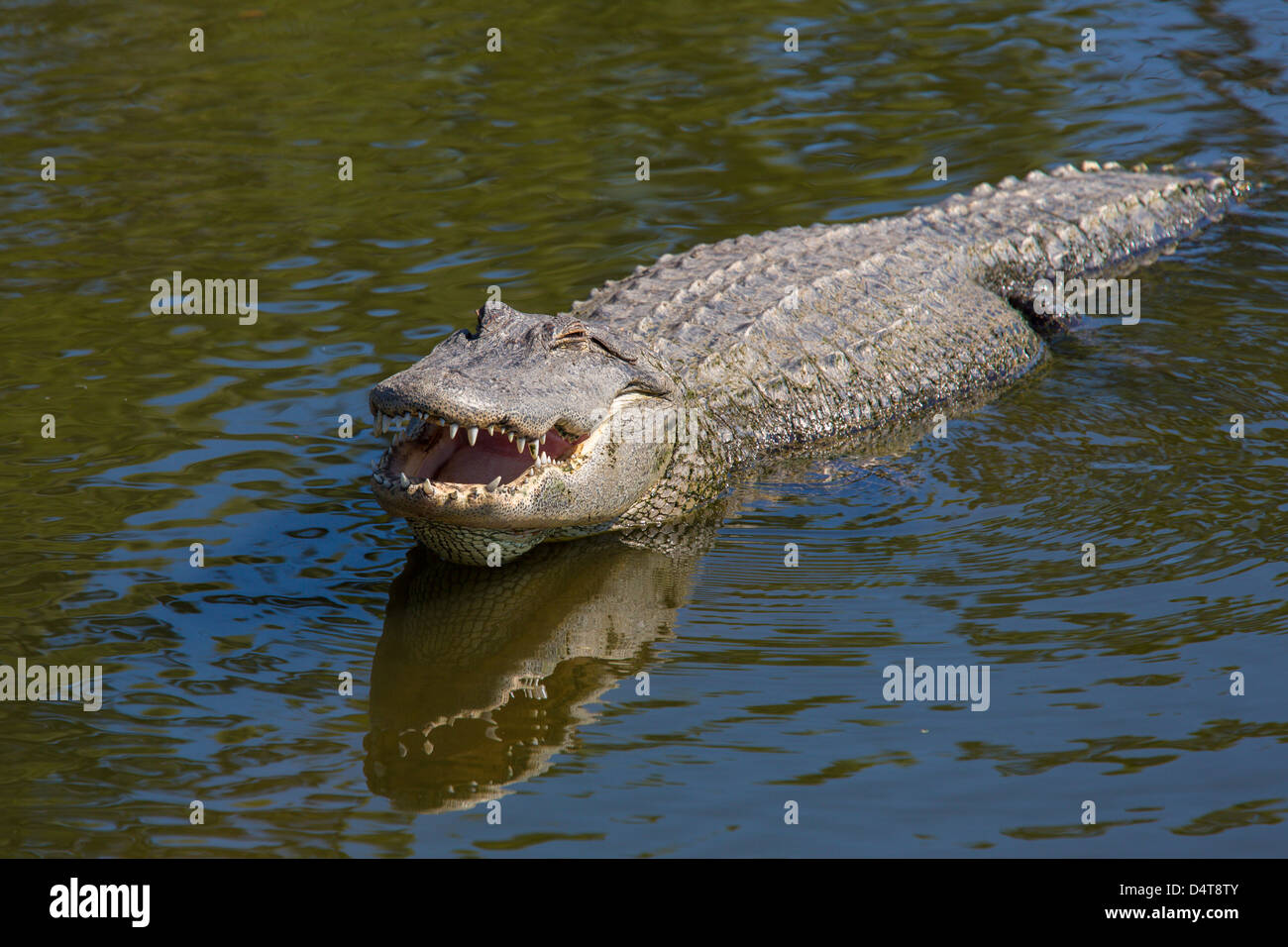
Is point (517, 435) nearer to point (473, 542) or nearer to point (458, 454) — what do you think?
point (458, 454)

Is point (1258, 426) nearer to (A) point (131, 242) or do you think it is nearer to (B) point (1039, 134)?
(B) point (1039, 134)

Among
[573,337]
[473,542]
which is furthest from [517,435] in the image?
[573,337]

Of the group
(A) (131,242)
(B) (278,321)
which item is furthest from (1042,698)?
(A) (131,242)

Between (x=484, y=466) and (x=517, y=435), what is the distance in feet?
1.36

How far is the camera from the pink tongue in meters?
5.77

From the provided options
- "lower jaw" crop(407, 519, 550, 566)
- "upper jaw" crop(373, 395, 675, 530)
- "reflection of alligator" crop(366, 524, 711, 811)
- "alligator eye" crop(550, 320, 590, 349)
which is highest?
"alligator eye" crop(550, 320, 590, 349)

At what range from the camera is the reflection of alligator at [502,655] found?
15.2 feet

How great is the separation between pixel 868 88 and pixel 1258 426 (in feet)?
19.0

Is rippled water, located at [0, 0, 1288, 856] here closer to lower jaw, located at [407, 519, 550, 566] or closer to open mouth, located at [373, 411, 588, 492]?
lower jaw, located at [407, 519, 550, 566]

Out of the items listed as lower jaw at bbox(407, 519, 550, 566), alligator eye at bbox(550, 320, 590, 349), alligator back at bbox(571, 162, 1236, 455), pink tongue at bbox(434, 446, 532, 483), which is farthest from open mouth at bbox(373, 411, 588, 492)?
alligator back at bbox(571, 162, 1236, 455)

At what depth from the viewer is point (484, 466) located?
582 centimetres

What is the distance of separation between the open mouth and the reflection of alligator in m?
0.47

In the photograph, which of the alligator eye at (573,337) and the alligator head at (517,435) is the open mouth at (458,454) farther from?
the alligator eye at (573,337)

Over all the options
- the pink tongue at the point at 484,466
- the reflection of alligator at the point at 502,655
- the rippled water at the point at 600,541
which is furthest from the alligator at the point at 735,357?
the rippled water at the point at 600,541
